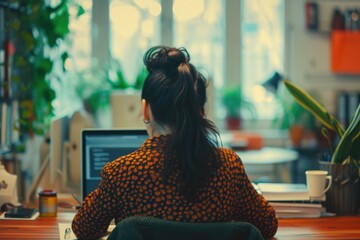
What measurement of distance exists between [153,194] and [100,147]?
721 mm

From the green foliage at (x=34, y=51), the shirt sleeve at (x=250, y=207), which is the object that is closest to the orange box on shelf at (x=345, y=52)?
the green foliage at (x=34, y=51)

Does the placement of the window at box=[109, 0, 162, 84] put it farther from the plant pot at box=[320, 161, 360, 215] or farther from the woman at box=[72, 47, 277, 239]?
the woman at box=[72, 47, 277, 239]

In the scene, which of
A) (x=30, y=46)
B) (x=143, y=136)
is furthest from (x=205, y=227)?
(x=30, y=46)

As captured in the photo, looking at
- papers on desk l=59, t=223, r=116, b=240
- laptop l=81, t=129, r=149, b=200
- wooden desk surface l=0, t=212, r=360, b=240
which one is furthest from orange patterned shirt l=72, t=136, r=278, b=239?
laptop l=81, t=129, r=149, b=200

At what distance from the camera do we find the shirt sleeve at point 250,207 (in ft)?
6.97

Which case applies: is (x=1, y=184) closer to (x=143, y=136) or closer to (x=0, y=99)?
(x=143, y=136)

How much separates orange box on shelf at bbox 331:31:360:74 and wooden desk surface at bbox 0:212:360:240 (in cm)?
359

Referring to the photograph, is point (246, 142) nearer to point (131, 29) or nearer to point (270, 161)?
point (270, 161)

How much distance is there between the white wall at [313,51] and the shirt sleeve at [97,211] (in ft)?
14.3

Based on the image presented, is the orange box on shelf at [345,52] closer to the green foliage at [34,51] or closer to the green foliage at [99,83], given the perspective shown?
the green foliage at [99,83]

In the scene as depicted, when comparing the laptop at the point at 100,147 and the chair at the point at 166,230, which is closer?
the chair at the point at 166,230

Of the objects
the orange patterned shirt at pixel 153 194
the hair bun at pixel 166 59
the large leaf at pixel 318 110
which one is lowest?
the orange patterned shirt at pixel 153 194

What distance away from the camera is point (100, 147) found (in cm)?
268

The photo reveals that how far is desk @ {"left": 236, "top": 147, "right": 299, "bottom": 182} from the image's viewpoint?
4906mm
